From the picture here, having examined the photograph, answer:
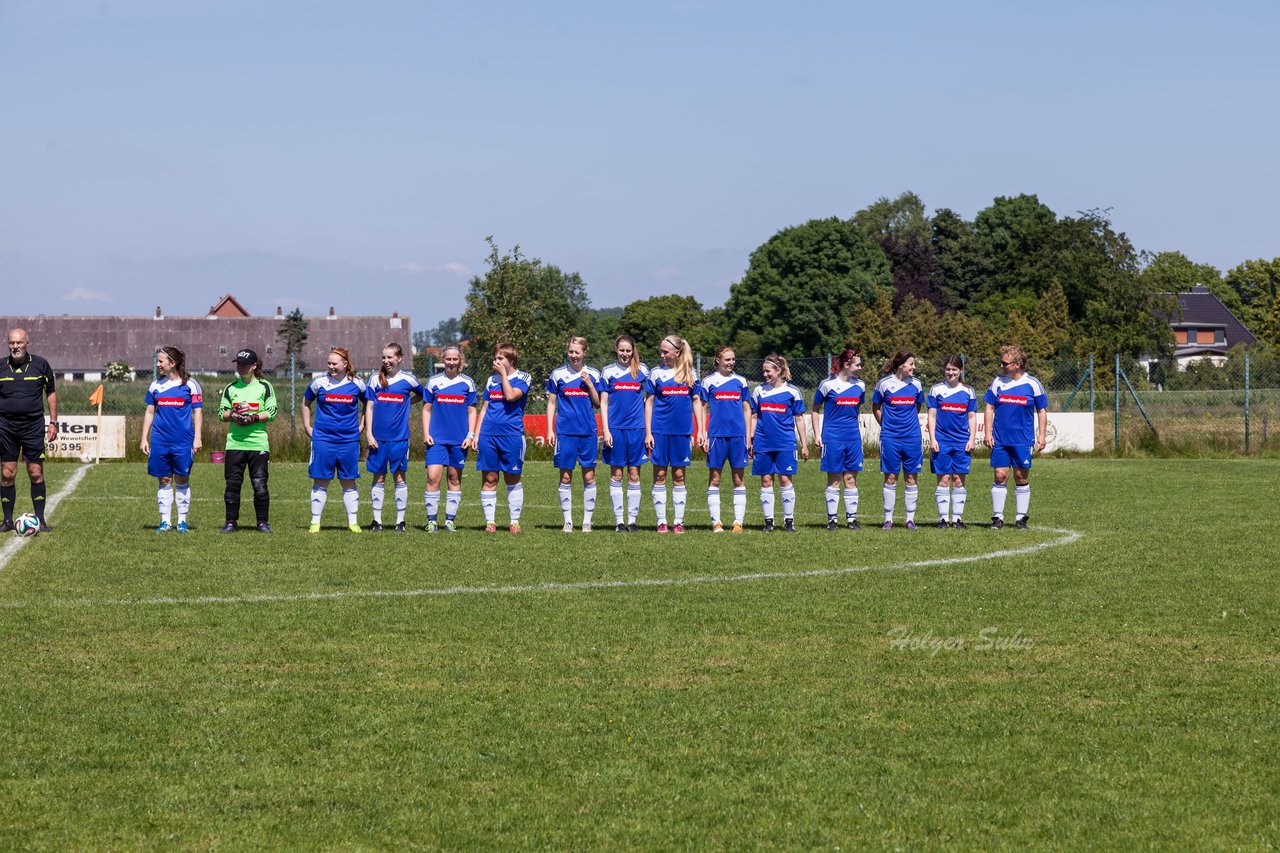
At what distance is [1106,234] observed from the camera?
74.0 metres

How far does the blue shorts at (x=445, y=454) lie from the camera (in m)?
15.3

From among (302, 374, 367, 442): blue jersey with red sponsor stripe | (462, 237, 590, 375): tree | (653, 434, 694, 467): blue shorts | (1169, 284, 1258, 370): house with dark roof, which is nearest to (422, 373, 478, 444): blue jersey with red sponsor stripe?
(302, 374, 367, 442): blue jersey with red sponsor stripe

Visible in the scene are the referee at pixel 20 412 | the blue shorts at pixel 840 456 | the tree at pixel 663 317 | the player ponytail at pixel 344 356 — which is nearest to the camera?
the player ponytail at pixel 344 356

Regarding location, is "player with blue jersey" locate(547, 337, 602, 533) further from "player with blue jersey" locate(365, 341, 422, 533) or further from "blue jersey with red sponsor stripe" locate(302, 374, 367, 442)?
"blue jersey with red sponsor stripe" locate(302, 374, 367, 442)

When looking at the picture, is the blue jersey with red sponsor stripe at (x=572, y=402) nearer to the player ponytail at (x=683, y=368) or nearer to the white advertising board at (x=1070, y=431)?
the player ponytail at (x=683, y=368)

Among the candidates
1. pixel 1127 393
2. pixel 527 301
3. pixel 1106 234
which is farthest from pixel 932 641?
pixel 1106 234

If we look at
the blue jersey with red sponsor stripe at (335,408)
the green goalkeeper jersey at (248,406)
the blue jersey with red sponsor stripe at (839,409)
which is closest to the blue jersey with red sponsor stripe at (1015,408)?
the blue jersey with red sponsor stripe at (839,409)

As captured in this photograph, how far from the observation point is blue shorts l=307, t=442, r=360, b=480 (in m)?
15.2

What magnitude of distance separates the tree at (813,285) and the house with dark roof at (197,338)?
31.3 meters

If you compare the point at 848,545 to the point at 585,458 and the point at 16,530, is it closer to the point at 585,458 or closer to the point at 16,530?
the point at 585,458

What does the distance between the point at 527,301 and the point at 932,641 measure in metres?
40.8

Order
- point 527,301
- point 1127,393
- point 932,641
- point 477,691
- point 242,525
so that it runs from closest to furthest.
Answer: point 477,691 → point 932,641 → point 242,525 → point 1127,393 → point 527,301

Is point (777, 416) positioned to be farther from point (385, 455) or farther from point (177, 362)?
point (177, 362)

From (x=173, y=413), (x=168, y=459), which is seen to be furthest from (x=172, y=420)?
(x=168, y=459)
